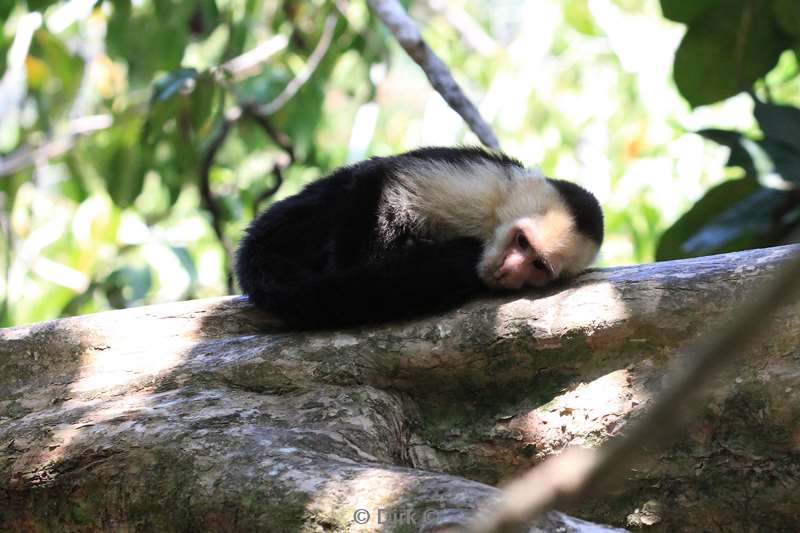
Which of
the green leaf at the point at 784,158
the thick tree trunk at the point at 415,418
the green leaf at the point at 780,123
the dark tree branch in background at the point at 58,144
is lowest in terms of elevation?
the thick tree trunk at the point at 415,418

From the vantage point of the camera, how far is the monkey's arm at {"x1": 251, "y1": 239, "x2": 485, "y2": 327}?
7.61 ft

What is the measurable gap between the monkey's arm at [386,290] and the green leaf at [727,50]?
58.0 inches

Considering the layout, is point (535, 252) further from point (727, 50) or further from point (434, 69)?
point (727, 50)

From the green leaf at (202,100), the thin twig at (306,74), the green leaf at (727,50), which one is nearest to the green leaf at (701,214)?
the green leaf at (727,50)

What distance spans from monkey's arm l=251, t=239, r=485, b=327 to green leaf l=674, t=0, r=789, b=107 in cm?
147

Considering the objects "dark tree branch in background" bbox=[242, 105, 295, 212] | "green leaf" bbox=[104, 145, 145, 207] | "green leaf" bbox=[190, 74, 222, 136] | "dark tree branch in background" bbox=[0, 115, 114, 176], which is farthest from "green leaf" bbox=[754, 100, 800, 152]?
"dark tree branch in background" bbox=[0, 115, 114, 176]

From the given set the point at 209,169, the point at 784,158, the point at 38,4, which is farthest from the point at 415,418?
the point at 209,169

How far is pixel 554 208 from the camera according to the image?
287cm

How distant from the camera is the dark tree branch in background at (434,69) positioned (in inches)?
135

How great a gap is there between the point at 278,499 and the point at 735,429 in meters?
0.97

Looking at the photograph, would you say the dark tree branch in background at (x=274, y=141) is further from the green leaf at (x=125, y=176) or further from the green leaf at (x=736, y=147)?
the green leaf at (x=736, y=147)

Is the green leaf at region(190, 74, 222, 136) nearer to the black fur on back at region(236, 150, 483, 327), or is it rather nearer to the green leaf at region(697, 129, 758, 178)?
the black fur on back at region(236, 150, 483, 327)

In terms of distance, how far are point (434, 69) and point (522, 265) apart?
3.89 feet

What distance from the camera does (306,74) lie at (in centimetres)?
493
